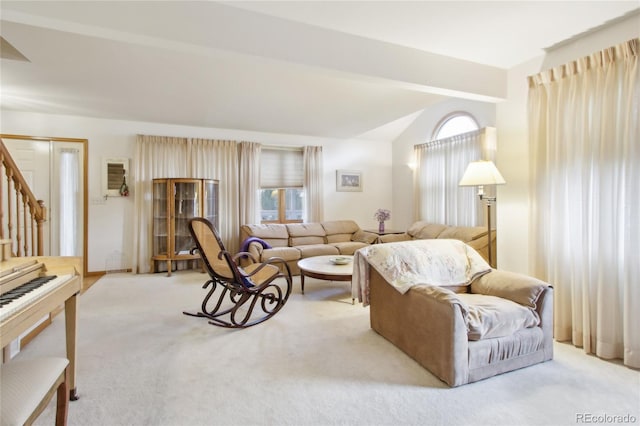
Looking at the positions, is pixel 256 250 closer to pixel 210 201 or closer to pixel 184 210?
pixel 210 201

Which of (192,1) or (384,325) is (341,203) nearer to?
(384,325)

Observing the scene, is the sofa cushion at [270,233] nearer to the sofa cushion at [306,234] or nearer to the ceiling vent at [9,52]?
the sofa cushion at [306,234]

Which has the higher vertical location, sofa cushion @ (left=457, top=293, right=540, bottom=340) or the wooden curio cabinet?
the wooden curio cabinet

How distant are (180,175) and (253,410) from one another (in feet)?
14.3

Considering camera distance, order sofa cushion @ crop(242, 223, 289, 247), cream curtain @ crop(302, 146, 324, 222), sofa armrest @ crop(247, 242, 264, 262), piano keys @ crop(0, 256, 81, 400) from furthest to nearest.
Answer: cream curtain @ crop(302, 146, 324, 222), sofa cushion @ crop(242, 223, 289, 247), sofa armrest @ crop(247, 242, 264, 262), piano keys @ crop(0, 256, 81, 400)

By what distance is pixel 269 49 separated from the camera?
2.20m

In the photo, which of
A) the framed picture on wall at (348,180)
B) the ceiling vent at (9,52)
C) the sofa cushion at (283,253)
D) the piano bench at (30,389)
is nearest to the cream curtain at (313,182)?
the framed picture on wall at (348,180)

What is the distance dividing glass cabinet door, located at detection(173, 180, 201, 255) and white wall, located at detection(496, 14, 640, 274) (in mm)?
4169

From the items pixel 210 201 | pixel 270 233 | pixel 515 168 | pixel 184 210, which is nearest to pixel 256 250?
pixel 270 233

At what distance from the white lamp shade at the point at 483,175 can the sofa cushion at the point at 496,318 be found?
3.67ft

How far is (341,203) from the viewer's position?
6.38 meters

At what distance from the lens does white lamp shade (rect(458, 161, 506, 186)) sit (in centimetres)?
282

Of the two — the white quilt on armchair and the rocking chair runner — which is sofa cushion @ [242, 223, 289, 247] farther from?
the white quilt on armchair

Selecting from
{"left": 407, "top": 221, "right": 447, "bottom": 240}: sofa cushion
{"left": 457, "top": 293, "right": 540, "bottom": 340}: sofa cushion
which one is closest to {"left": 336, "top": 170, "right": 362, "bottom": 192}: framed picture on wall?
{"left": 407, "top": 221, "right": 447, "bottom": 240}: sofa cushion
